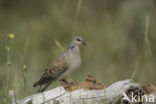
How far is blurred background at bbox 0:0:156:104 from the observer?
467 inches

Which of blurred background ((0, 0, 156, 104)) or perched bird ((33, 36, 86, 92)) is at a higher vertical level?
A: blurred background ((0, 0, 156, 104))

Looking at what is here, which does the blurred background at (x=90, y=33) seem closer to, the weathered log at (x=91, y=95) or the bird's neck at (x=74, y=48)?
the bird's neck at (x=74, y=48)

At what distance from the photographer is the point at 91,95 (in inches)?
239

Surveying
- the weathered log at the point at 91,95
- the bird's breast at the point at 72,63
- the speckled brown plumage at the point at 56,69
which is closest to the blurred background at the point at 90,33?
the speckled brown plumage at the point at 56,69

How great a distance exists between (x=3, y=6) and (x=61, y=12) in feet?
8.46

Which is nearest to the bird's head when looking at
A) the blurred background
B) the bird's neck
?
the bird's neck

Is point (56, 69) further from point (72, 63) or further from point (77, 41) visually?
point (77, 41)

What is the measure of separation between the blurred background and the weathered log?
3.80 metres

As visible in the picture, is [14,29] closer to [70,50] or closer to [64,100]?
[70,50]

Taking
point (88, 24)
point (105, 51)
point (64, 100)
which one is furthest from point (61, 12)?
point (64, 100)

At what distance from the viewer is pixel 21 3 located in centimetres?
1711

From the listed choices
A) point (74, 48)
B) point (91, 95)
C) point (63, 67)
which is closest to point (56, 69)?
point (63, 67)

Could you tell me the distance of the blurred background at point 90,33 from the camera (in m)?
11.9

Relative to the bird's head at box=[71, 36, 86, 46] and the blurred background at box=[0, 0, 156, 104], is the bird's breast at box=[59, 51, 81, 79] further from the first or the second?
the blurred background at box=[0, 0, 156, 104]
